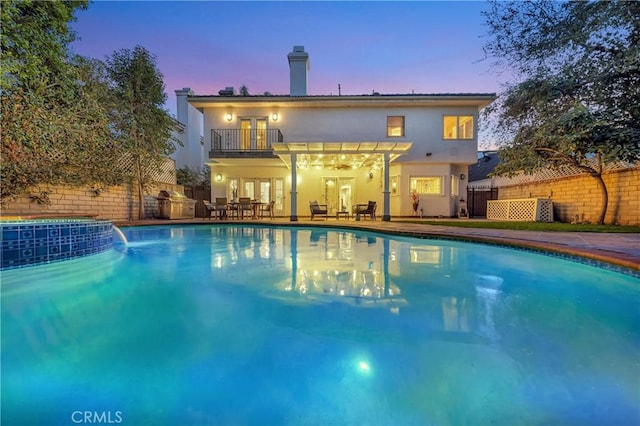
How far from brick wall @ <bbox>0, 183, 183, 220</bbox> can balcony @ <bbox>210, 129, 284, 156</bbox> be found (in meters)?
3.16

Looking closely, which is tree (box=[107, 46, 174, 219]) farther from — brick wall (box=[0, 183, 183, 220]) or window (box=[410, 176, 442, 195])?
window (box=[410, 176, 442, 195])

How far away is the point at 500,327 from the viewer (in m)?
2.02

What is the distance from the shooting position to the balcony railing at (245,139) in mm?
12727

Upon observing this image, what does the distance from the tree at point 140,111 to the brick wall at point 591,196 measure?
15495 mm

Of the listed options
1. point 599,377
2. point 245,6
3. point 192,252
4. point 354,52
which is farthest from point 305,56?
point 599,377

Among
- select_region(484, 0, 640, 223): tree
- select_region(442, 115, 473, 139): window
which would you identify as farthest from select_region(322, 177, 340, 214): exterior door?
select_region(484, 0, 640, 223): tree

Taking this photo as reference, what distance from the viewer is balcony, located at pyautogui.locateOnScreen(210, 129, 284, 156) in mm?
12711

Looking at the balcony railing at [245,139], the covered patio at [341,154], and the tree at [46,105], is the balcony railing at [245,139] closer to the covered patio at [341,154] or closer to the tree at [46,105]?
the covered patio at [341,154]

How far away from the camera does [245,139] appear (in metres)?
12.9

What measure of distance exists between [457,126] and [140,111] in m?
13.3

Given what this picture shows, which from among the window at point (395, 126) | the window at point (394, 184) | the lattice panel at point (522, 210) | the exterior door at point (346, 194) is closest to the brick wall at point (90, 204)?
the exterior door at point (346, 194)

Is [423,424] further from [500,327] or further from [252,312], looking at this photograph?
[252,312]

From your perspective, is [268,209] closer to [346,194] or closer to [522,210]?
[346,194]

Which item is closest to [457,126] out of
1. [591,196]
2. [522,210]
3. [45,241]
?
[522,210]
